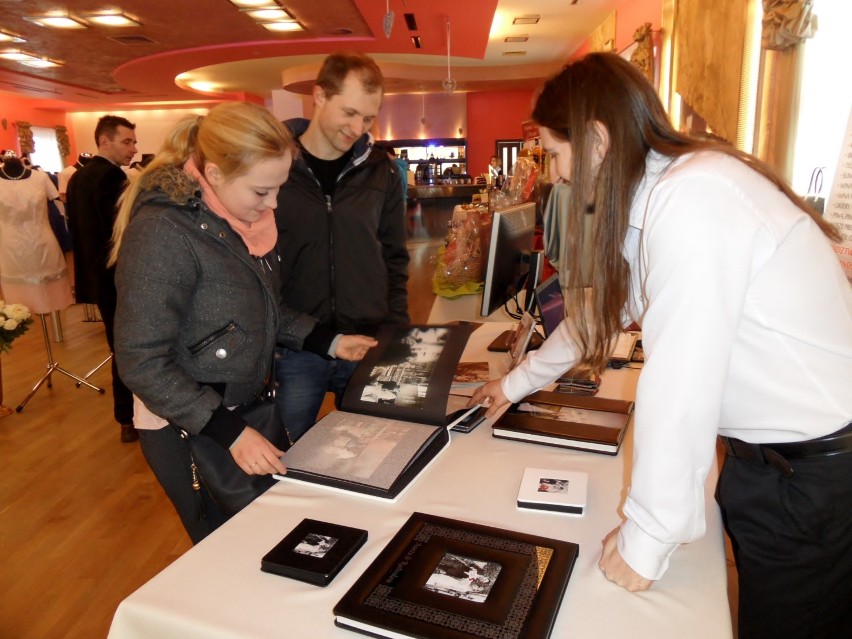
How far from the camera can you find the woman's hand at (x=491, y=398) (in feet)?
4.55

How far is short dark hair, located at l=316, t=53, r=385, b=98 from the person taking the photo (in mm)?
1689

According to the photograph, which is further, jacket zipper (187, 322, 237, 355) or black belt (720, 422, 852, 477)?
jacket zipper (187, 322, 237, 355)

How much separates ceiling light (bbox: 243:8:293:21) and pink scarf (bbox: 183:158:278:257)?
5389 mm

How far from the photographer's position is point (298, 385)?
1751 millimetres

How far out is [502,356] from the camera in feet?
6.28

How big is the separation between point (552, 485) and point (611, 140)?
562mm

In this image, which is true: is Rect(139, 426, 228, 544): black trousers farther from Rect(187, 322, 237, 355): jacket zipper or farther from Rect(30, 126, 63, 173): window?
Rect(30, 126, 63, 173): window

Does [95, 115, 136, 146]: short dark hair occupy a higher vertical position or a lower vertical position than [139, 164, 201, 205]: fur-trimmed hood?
higher

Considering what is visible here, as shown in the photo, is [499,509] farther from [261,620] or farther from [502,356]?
[502,356]

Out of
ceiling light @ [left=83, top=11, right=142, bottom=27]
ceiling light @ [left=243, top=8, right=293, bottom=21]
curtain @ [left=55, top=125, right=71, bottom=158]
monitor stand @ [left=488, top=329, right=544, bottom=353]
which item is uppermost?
ceiling light @ [left=243, top=8, right=293, bottom=21]

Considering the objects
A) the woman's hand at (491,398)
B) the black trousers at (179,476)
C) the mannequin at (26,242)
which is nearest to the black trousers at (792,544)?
the woman's hand at (491,398)

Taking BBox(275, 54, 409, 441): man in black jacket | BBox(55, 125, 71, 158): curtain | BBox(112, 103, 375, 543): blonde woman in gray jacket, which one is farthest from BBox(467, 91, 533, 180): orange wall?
BBox(112, 103, 375, 543): blonde woman in gray jacket

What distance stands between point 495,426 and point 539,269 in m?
0.95

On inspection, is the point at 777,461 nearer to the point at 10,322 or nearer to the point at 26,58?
the point at 10,322
